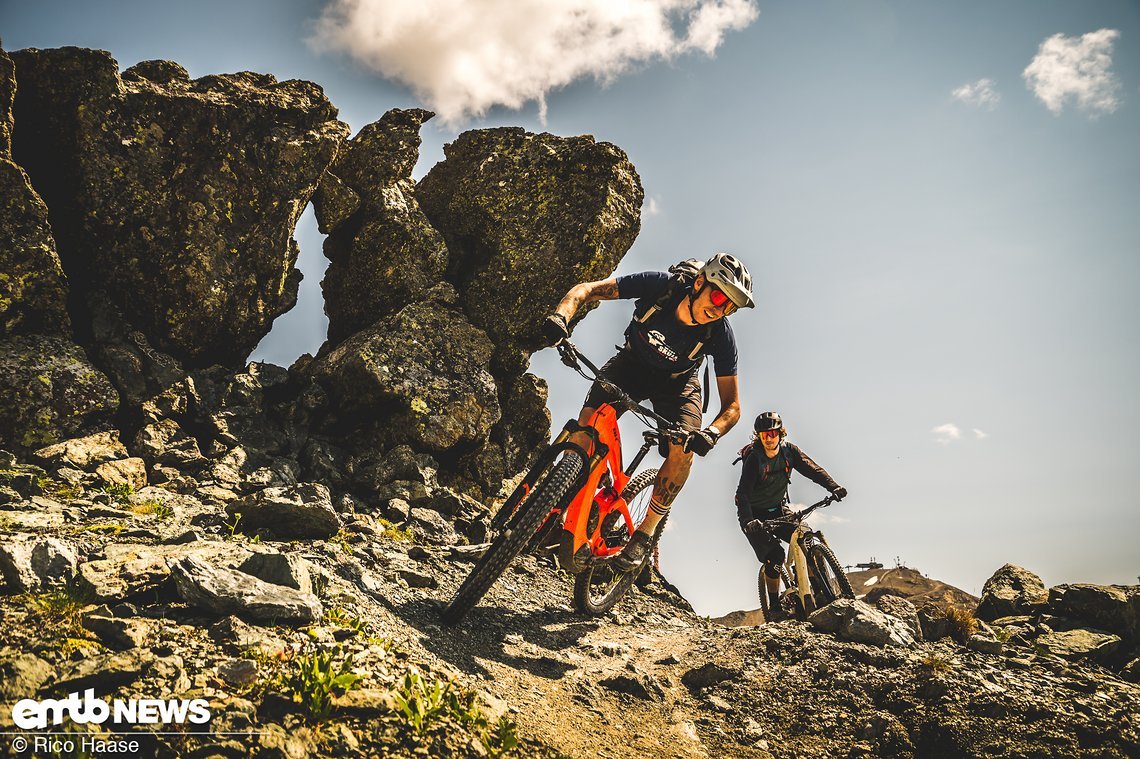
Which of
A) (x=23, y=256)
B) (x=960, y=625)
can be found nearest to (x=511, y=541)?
(x=960, y=625)

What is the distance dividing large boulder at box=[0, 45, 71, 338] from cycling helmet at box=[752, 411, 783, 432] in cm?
1374

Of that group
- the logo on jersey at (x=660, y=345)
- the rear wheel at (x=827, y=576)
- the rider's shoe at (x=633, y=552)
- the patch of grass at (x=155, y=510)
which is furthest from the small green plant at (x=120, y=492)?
the rear wheel at (x=827, y=576)

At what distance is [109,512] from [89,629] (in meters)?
4.67

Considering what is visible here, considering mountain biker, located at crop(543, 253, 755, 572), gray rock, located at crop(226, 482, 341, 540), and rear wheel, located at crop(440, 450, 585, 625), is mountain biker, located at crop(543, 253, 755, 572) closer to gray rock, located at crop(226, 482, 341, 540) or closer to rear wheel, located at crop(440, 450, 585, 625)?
rear wheel, located at crop(440, 450, 585, 625)

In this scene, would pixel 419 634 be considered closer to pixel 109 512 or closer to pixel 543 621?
pixel 543 621

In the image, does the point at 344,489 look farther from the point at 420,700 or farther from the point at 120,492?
the point at 420,700

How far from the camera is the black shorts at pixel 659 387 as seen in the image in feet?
29.2

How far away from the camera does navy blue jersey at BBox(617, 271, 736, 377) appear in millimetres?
8609

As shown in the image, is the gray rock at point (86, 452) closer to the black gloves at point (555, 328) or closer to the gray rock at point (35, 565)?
the gray rock at point (35, 565)

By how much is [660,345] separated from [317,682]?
20.4 feet

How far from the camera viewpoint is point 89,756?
2.89m

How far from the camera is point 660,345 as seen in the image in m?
8.59

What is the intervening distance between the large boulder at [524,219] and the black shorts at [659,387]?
8.93 meters

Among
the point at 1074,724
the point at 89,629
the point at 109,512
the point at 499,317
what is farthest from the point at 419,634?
A: the point at 499,317
